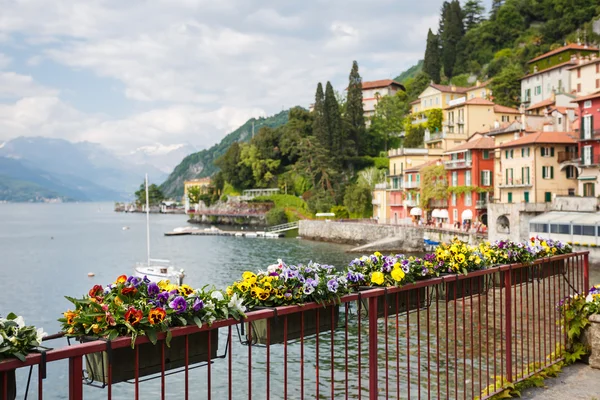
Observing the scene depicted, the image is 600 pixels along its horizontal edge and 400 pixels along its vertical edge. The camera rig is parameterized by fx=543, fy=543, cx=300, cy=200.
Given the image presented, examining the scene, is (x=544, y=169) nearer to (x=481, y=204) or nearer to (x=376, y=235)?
(x=481, y=204)

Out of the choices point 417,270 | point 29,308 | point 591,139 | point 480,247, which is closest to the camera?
point 417,270

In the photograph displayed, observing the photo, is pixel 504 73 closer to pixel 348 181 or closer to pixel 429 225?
pixel 348 181

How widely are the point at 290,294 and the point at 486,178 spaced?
161 ft

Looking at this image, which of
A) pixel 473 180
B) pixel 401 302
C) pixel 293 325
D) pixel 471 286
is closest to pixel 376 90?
pixel 473 180

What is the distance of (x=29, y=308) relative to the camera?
28.6 meters

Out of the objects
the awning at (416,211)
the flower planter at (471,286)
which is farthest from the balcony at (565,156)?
the flower planter at (471,286)

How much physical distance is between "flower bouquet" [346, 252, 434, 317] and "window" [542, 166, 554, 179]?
141 feet

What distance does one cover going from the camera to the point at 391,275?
16.3ft

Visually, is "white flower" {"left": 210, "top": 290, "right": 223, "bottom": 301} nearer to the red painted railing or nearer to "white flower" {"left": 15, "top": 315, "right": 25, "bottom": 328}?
the red painted railing

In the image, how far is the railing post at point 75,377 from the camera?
2.89 metres

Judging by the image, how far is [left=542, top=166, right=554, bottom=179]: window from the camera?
145 feet

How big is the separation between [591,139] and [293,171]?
55510mm

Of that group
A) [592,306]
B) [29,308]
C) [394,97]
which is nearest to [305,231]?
[394,97]

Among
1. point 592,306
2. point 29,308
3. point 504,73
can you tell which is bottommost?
point 29,308
